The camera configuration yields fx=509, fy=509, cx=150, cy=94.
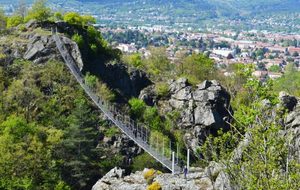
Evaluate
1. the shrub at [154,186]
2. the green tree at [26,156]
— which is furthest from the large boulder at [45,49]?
the shrub at [154,186]

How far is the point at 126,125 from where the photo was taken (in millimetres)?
25562

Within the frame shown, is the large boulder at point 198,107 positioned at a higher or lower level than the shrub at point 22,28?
lower

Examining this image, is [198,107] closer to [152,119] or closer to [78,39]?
[152,119]

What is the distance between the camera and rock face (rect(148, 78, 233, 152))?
96.9ft

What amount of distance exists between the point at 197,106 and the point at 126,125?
634 cm

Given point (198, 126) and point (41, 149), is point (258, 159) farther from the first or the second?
point (198, 126)

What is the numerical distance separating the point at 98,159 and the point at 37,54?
7.42 metres

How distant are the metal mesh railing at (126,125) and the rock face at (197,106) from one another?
3.45 m

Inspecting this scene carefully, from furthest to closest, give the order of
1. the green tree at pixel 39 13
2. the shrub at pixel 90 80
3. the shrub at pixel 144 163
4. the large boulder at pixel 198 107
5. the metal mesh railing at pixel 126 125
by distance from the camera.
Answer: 1. the green tree at pixel 39 13
2. the large boulder at pixel 198 107
3. the shrub at pixel 90 80
4. the shrub at pixel 144 163
5. the metal mesh railing at pixel 126 125

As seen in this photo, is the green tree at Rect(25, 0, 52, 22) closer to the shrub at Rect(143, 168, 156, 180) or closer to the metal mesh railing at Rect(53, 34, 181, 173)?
the metal mesh railing at Rect(53, 34, 181, 173)

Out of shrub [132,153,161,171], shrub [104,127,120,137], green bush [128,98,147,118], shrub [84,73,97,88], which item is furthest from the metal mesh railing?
green bush [128,98,147,118]

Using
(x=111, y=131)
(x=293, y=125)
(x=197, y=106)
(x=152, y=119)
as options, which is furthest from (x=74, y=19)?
(x=293, y=125)

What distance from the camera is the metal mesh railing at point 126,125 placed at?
75.2 ft

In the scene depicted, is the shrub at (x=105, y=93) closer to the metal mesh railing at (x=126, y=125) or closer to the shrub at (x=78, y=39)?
the metal mesh railing at (x=126, y=125)
